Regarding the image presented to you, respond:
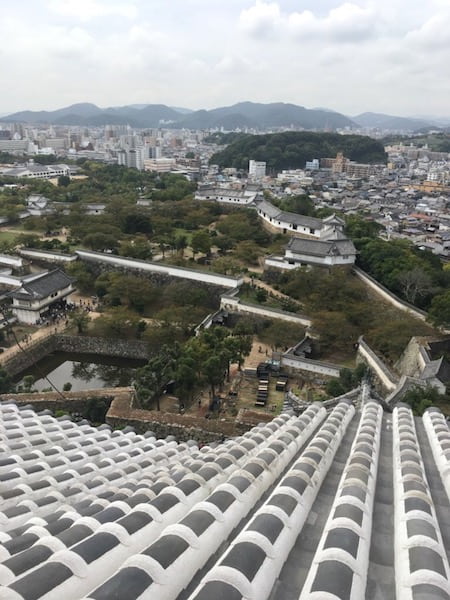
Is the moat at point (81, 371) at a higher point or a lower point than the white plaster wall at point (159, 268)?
lower

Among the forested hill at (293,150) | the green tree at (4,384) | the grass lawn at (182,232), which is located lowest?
the green tree at (4,384)

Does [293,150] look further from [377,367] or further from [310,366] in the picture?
[377,367]

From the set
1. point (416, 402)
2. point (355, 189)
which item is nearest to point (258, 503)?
point (416, 402)

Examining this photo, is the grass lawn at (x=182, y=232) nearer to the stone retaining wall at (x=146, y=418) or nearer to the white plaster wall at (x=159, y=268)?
the white plaster wall at (x=159, y=268)

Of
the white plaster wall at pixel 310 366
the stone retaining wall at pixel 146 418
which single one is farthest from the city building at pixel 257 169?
the stone retaining wall at pixel 146 418

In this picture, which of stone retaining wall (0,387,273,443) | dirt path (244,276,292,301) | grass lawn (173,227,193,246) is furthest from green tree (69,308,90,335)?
grass lawn (173,227,193,246)

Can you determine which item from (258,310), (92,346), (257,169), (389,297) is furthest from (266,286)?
(257,169)

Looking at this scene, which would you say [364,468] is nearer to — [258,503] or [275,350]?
[258,503]

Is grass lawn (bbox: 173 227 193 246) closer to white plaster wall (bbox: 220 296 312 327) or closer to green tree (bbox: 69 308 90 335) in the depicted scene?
white plaster wall (bbox: 220 296 312 327)
